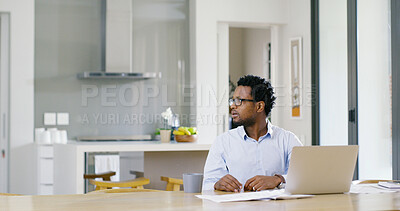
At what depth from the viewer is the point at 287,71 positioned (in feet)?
20.4

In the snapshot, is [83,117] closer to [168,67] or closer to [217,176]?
[168,67]

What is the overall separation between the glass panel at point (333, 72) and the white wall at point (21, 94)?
3147 millimetres

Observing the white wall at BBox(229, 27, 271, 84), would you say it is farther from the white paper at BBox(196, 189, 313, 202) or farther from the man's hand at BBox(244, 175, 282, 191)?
the white paper at BBox(196, 189, 313, 202)

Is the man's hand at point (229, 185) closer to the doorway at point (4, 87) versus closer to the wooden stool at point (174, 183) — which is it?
the wooden stool at point (174, 183)

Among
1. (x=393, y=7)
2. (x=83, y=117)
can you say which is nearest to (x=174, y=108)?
(x=83, y=117)

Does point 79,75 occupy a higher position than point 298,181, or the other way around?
point 79,75

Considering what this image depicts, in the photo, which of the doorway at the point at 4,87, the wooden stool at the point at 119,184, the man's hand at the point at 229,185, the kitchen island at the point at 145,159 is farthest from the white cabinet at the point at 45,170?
the man's hand at the point at 229,185

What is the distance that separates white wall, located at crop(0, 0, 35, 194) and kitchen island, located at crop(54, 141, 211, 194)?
44.4 inches

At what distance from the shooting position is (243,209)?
1680 millimetres

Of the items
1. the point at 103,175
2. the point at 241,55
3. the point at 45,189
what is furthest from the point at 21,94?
the point at 241,55

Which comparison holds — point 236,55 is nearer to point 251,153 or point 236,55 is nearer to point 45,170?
point 45,170

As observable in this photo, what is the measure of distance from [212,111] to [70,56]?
1697mm

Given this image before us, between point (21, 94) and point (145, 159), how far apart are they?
1.97 meters

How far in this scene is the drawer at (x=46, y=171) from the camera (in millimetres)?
5289
